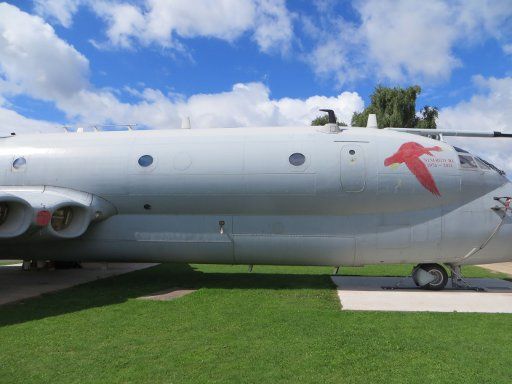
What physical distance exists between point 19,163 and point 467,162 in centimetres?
1306

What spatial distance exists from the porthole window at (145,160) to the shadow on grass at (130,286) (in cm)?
354

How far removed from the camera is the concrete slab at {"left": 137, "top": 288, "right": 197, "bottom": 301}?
10875mm

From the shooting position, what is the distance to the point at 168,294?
1151 centimetres

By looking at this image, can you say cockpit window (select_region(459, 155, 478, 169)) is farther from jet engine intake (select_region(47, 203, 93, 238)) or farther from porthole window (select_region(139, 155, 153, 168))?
jet engine intake (select_region(47, 203, 93, 238))

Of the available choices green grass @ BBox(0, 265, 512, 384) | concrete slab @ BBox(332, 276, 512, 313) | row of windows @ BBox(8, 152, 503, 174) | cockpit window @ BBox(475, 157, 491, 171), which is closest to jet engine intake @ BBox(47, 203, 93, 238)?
green grass @ BBox(0, 265, 512, 384)

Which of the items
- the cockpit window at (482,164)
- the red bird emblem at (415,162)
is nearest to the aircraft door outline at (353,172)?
the red bird emblem at (415,162)

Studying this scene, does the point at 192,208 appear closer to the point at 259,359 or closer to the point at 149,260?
the point at 149,260

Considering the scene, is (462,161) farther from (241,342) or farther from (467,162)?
(241,342)

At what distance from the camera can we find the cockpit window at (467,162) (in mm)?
11906

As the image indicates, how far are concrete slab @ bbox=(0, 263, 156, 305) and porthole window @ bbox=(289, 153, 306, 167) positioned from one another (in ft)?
24.7

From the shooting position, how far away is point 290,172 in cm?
1156

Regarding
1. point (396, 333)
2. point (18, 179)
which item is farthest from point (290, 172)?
point (18, 179)

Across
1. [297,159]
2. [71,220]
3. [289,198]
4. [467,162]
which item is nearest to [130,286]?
[71,220]

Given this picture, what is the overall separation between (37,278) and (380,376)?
A: 500 inches
